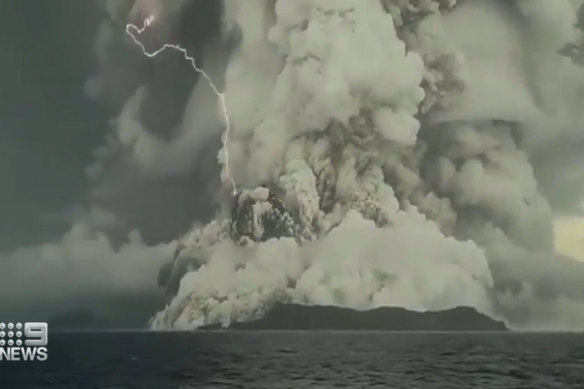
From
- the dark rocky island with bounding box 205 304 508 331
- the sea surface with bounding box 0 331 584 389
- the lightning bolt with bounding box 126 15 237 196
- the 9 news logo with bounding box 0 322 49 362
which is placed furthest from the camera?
the lightning bolt with bounding box 126 15 237 196

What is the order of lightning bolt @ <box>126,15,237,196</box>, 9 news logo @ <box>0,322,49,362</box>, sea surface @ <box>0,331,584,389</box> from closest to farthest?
sea surface @ <box>0,331,584,389</box> < 9 news logo @ <box>0,322,49,362</box> < lightning bolt @ <box>126,15,237,196</box>

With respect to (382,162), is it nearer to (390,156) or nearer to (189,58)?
(390,156)

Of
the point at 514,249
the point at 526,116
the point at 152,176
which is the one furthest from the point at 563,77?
the point at 152,176

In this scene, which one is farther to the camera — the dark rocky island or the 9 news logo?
the dark rocky island

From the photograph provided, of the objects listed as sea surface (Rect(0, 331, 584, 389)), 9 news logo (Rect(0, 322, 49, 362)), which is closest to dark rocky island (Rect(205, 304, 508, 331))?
sea surface (Rect(0, 331, 584, 389))

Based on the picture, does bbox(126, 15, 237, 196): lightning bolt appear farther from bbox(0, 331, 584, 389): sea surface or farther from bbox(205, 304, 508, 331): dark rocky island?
bbox(0, 331, 584, 389): sea surface

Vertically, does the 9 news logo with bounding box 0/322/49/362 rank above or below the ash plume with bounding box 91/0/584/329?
below

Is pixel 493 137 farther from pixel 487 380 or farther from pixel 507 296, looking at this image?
pixel 487 380
